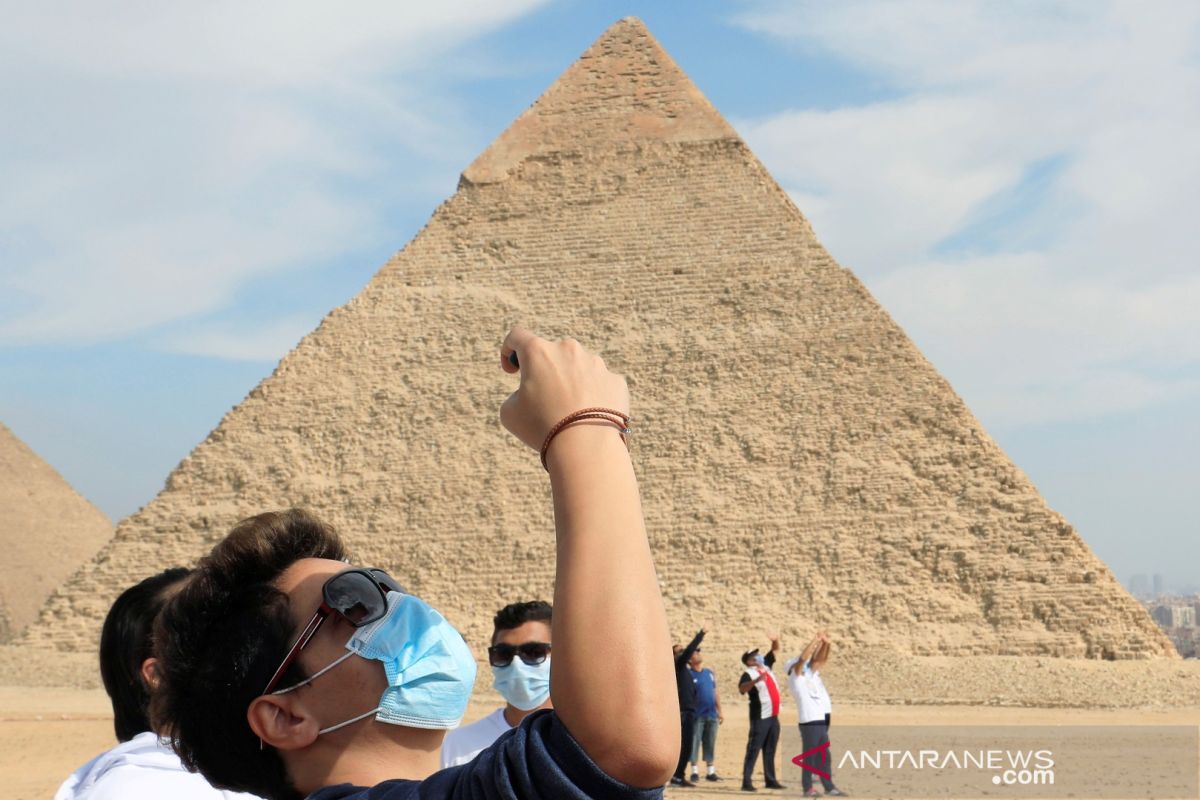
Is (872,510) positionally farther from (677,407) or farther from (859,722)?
(859,722)

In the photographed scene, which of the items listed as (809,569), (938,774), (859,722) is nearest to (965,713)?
(859,722)

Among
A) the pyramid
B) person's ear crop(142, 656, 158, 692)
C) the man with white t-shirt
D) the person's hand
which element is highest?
the pyramid

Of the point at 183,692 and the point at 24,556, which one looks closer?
the point at 183,692

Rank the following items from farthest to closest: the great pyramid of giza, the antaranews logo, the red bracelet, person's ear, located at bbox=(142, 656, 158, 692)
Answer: the great pyramid of giza
the antaranews logo
person's ear, located at bbox=(142, 656, 158, 692)
the red bracelet

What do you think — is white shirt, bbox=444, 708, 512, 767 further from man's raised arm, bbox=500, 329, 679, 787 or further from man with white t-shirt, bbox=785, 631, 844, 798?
man with white t-shirt, bbox=785, 631, 844, 798

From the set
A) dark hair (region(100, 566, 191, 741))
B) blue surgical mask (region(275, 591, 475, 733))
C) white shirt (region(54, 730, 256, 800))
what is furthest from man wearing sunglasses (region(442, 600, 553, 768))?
blue surgical mask (region(275, 591, 475, 733))

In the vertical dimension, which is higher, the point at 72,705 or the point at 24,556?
the point at 24,556

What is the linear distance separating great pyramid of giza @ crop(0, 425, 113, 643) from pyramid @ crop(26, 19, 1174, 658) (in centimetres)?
2035

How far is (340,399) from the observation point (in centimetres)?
4612

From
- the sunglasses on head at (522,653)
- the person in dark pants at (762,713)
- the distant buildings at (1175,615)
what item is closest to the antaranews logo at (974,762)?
the person in dark pants at (762,713)

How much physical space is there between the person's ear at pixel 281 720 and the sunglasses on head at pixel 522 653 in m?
2.91

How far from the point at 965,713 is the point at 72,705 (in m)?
15.4

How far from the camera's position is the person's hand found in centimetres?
173

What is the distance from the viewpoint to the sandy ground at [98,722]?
14650 millimetres
